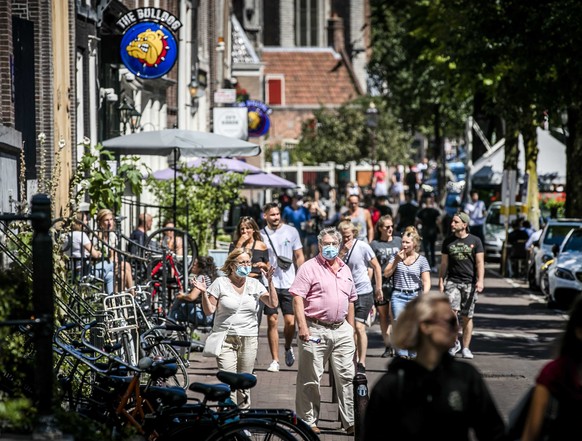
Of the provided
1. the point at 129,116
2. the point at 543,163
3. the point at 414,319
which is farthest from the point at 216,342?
the point at 543,163

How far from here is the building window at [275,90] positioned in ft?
307

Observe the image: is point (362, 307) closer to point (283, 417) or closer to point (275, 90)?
point (283, 417)

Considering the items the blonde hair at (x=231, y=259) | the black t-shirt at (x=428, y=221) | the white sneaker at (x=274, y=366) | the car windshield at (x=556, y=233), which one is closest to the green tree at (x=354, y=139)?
the black t-shirt at (x=428, y=221)

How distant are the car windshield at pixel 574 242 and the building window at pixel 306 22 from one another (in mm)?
73873

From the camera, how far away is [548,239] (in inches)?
1090

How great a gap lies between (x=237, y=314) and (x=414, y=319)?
5.48m

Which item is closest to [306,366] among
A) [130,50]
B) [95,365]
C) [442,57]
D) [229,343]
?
[229,343]

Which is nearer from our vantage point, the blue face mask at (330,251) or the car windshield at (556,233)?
the blue face mask at (330,251)

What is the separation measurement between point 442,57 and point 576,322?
88.4ft

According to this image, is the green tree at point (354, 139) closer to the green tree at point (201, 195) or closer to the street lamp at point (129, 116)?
the street lamp at point (129, 116)

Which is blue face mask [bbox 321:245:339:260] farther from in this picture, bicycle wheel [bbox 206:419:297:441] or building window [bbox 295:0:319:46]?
building window [bbox 295:0:319:46]

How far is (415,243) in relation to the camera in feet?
50.0

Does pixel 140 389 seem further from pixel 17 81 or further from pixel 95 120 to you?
pixel 95 120

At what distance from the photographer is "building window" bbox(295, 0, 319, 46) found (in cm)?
9706
